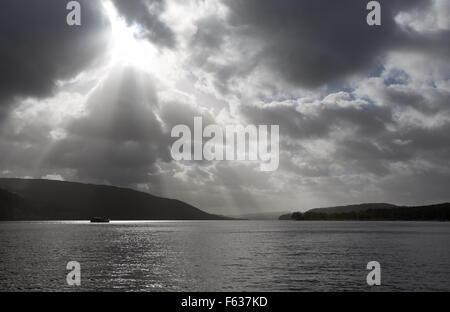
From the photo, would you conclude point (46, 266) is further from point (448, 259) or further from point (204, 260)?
point (448, 259)

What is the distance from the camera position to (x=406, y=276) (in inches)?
2749
